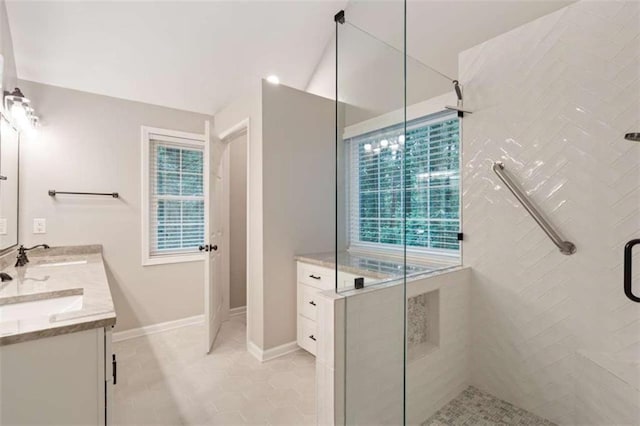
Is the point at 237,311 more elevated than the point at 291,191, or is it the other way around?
the point at 291,191

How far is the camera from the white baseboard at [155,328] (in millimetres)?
2800

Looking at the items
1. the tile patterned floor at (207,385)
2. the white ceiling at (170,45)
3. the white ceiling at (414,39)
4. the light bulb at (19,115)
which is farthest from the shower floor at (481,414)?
the light bulb at (19,115)

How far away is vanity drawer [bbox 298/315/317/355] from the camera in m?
2.43

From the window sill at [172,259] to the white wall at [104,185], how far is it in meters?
0.05

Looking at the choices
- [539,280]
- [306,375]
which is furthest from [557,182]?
[306,375]

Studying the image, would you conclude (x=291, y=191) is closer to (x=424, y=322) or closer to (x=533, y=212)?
(x=424, y=322)

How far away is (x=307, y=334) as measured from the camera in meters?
2.49

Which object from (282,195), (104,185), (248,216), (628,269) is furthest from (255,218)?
(628,269)

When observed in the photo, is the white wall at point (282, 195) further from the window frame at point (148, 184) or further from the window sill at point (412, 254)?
the window sill at point (412, 254)

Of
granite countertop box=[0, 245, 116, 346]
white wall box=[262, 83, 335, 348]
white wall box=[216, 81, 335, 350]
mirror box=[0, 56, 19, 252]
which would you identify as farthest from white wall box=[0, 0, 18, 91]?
white wall box=[262, 83, 335, 348]

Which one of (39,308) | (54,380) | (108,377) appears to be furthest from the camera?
(39,308)

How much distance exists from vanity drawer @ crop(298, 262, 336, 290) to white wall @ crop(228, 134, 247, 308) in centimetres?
133

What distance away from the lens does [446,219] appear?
2.25 metres

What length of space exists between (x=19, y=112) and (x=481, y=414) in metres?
3.69
